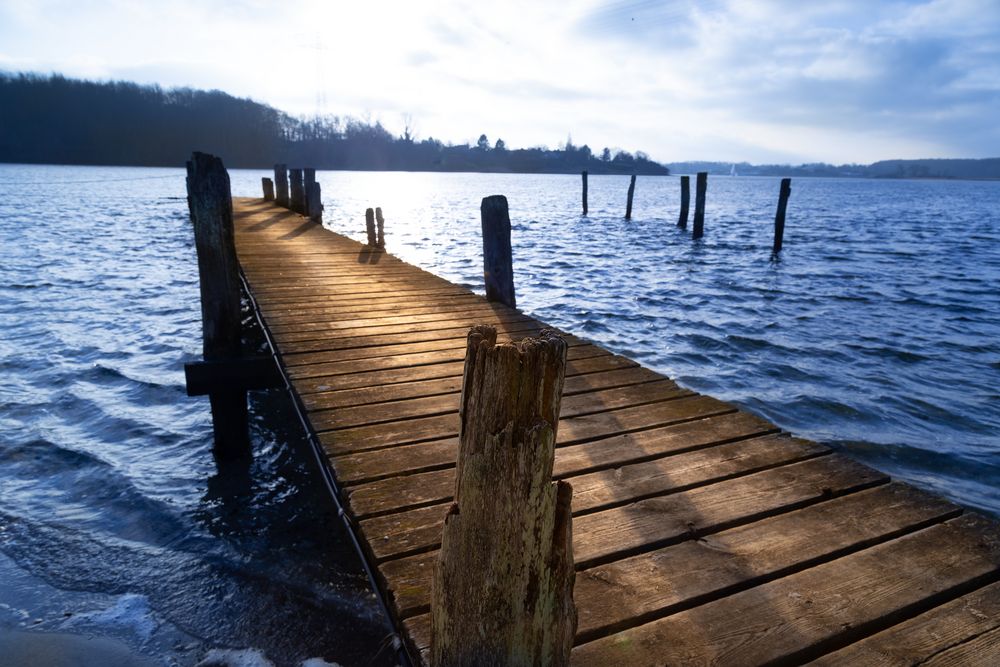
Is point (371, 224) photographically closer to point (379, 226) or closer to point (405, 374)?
point (379, 226)

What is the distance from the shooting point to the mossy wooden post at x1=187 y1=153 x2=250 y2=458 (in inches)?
193

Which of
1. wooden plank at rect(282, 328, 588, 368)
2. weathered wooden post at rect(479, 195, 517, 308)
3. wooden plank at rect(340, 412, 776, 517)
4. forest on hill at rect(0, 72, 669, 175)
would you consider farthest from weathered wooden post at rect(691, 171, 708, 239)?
forest on hill at rect(0, 72, 669, 175)

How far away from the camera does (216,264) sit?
5043mm

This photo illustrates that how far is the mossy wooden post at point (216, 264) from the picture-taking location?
4.91m

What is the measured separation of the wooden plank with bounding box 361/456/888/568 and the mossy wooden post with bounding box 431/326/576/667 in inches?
33.5

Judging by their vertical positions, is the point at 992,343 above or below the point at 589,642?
below

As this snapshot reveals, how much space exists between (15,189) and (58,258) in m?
36.1

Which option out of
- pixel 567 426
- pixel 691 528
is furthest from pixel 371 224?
pixel 691 528

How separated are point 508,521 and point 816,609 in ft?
4.49

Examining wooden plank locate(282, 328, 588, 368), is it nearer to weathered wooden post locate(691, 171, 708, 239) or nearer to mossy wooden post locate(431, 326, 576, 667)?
mossy wooden post locate(431, 326, 576, 667)

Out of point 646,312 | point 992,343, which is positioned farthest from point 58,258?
point 992,343

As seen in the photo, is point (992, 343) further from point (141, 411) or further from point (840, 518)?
point (141, 411)

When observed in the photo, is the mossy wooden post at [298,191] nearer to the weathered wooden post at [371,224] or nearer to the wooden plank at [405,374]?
the weathered wooden post at [371,224]

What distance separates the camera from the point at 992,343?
9.81 meters
